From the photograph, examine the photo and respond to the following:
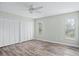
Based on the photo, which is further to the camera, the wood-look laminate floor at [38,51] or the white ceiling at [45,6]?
the wood-look laminate floor at [38,51]

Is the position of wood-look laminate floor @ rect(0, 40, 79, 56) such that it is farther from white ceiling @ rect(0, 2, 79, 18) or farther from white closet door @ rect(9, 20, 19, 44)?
white ceiling @ rect(0, 2, 79, 18)

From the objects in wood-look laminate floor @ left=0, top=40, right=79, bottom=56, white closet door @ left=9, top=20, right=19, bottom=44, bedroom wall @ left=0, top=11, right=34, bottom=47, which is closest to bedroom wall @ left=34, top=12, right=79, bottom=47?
wood-look laminate floor @ left=0, top=40, right=79, bottom=56

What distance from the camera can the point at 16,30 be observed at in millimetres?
3803

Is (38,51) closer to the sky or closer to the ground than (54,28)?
closer to the ground

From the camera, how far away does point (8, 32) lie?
3414mm

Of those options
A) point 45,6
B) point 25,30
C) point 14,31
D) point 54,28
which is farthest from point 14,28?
point 54,28

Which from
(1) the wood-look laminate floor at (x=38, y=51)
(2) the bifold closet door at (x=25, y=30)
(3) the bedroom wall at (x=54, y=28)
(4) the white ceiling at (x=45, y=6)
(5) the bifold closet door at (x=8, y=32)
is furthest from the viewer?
(2) the bifold closet door at (x=25, y=30)

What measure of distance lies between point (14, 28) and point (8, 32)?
0.39 m

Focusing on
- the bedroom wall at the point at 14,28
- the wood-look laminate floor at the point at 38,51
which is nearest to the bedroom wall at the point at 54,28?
the wood-look laminate floor at the point at 38,51

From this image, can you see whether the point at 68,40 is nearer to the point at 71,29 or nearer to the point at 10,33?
the point at 71,29

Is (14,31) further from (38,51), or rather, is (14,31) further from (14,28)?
(38,51)

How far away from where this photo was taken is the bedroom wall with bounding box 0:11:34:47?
3186 mm

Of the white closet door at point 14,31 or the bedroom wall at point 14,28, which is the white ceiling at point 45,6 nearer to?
the bedroom wall at point 14,28

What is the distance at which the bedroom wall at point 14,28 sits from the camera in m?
3.19
